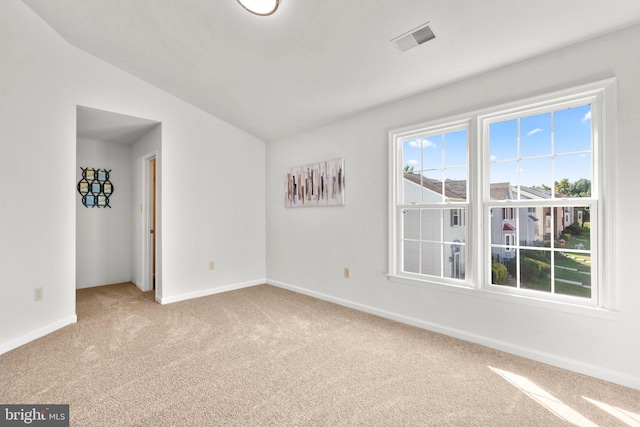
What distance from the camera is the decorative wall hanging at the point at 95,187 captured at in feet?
15.1

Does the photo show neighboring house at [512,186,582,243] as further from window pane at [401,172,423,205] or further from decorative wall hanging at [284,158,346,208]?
decorative wall hanging at [284,158,346,208]

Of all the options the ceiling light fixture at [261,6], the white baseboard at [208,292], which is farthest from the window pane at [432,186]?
the white baseboard at [208,292]

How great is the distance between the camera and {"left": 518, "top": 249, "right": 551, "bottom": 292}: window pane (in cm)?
233

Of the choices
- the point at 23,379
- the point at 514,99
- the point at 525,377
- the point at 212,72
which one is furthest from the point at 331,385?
the point at 212,72

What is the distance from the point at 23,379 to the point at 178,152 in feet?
8.90

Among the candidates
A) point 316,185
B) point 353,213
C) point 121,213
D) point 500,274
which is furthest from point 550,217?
point 121,213

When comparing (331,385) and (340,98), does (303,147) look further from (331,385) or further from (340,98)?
(331,385)

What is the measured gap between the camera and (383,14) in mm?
2113

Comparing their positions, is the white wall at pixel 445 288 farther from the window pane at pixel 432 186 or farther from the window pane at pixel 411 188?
the window pane at pixel 432 186

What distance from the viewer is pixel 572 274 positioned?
2.22 m

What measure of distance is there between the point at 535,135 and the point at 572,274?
109 cm

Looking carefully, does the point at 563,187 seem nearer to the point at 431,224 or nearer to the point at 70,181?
the point at 431,224

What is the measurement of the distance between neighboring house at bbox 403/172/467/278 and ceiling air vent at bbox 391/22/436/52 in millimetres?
1223

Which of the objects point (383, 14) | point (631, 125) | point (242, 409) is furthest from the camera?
point (383, 14)
